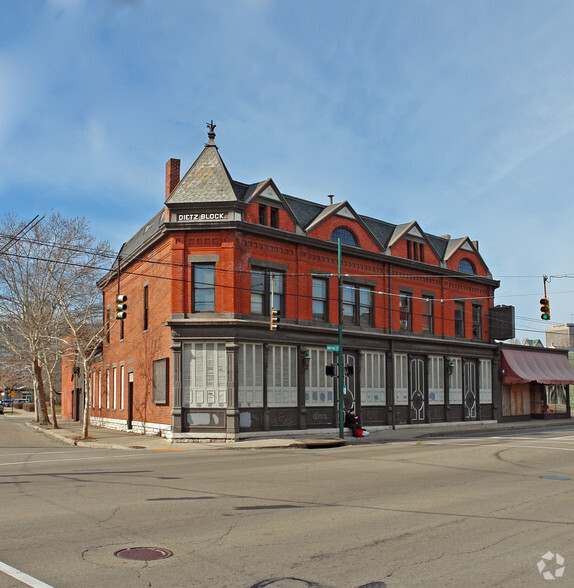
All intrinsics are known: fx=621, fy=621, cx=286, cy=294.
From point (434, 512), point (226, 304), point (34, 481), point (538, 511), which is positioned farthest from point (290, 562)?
point (226, 304)

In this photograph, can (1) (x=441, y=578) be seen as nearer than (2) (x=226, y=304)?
Yes

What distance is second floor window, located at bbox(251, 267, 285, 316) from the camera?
27.5 metres

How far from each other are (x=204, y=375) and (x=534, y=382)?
2663 cm

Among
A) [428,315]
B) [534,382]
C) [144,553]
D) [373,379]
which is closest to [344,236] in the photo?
[373,379]

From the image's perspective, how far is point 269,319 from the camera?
27484 mm

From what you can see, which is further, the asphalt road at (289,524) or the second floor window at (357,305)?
the second floor window at (357,305)

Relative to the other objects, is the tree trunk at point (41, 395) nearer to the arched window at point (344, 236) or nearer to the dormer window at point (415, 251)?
the arched window at point (344, 236)

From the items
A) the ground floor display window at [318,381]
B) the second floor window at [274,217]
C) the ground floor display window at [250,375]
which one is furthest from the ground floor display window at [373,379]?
the second floor window at [274,217]

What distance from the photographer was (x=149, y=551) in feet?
24.3

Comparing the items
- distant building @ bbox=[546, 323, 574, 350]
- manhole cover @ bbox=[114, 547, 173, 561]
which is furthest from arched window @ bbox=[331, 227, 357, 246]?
distant building @ bbox=[546, 323, 574, 350]

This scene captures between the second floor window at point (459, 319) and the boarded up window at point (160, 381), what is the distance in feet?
62.1

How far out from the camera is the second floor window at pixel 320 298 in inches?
1176

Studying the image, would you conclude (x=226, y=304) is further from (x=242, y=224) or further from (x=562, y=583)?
(x=562, y=583)

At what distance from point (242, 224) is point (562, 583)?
2153 cm
